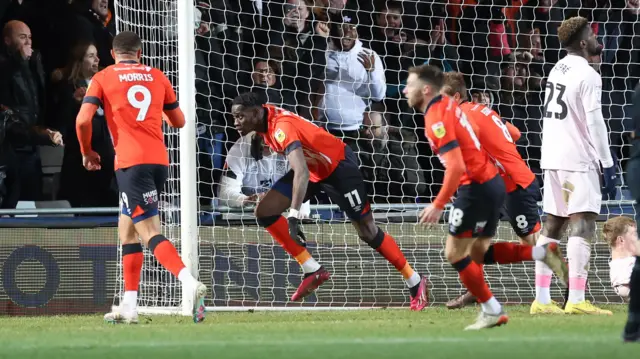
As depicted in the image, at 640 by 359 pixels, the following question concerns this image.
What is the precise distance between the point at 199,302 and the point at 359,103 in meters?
4.78

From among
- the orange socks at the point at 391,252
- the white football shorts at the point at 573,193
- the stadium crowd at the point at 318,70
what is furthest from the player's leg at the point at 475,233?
the stadium crowd at the point at 318,70

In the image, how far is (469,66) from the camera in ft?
45.2

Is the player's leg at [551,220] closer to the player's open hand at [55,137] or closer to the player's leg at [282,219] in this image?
the player's leg at [282,219]

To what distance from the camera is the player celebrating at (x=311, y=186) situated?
9.57 metres

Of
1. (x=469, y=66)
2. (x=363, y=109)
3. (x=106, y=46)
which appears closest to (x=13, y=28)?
(x=106, y=46)

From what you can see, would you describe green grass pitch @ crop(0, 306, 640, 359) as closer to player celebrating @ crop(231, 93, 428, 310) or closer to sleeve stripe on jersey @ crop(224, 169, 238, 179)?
player celebrating @ crop(231, 93, 428, 310)

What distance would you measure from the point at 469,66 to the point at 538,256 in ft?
19.2

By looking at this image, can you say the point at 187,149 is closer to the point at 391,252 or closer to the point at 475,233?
the point at 391,252

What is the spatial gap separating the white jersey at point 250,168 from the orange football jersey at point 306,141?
1784 millimetres

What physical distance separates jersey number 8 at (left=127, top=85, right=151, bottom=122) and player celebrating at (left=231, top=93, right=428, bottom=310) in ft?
3.33

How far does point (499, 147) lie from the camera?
965cm

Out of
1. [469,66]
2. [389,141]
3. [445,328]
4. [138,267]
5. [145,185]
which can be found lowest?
[445,328]

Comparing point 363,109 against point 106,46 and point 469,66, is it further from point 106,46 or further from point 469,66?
point 106,46

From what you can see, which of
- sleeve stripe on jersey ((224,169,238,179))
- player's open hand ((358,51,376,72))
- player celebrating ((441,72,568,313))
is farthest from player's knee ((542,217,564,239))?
player's open hand ((358,51,376,72))
